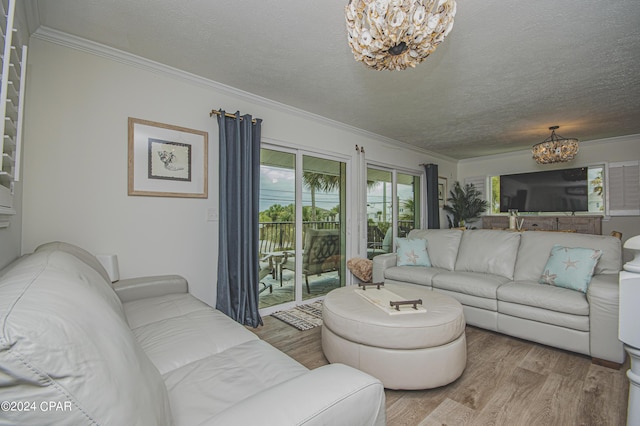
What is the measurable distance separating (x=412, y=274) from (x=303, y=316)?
1355 millimetres

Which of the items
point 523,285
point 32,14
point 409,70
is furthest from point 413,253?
point 32,14

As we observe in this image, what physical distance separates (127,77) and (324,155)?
2.35 metres

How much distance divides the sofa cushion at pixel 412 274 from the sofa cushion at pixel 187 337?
2241 millimetres

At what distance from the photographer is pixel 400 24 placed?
126 cm

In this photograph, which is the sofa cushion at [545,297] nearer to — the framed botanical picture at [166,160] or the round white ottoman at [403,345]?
the round white ottoman at [403,345]

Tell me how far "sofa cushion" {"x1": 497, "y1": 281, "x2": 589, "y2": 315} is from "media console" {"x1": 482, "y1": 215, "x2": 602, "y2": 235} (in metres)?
3.40

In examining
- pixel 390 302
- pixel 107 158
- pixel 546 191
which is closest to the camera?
pixel 390 302

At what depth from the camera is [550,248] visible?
289 cm

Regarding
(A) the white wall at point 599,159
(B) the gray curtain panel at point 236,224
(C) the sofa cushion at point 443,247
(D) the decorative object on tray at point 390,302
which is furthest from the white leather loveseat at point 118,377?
(A) the white wall at point 599,159

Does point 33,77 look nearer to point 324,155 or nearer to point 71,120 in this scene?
point 71,120

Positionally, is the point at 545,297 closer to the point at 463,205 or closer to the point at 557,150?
the point at 557,150

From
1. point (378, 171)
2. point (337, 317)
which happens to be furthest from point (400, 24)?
point (378, 171)

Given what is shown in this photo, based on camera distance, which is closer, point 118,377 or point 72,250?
point 118,377

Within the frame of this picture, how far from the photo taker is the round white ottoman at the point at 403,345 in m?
1.79
